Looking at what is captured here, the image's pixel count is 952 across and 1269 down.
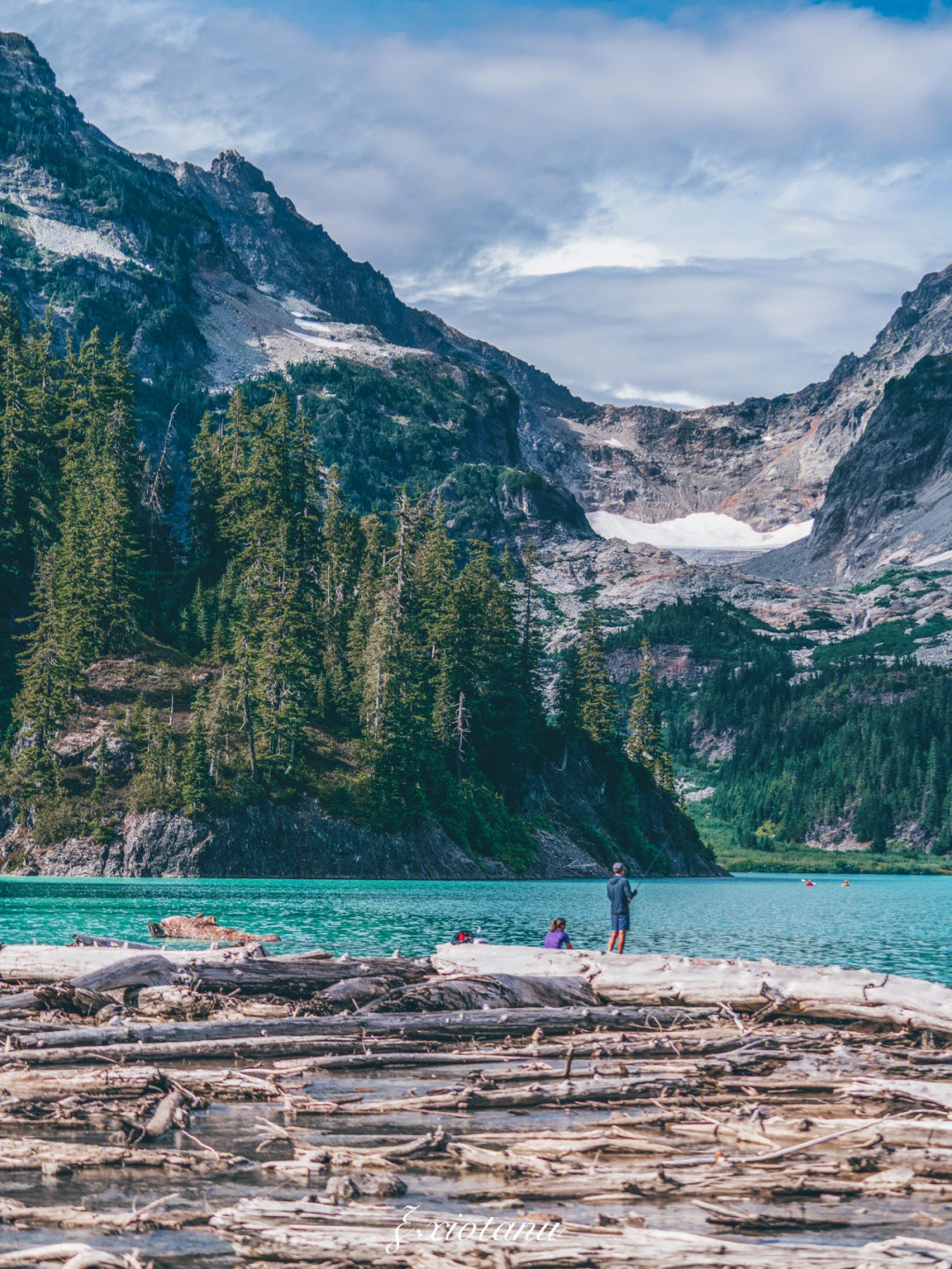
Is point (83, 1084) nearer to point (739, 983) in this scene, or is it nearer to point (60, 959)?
point (60, 959)

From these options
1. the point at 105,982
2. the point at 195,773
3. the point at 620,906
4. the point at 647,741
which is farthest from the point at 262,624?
the point at 105,982

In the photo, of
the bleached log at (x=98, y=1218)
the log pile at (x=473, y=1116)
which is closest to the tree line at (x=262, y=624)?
the log pile at (x=473, y=1116)

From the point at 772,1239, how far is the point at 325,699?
100m

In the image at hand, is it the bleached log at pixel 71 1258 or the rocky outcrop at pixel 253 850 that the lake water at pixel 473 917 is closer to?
the rocky outcrop at pixel 253 850

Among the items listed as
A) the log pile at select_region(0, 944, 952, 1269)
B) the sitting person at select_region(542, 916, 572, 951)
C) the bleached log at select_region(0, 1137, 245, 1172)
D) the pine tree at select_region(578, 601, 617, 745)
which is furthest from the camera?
the pine tree at select_region(578, 601, 617, 745)

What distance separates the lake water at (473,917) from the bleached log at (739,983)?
39.4 feet

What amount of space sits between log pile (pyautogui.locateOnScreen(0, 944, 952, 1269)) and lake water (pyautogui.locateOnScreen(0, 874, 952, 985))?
1362 centimetres

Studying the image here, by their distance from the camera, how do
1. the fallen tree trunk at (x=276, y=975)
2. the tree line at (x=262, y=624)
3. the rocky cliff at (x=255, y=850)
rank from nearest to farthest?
1. the fallen tree trunk at (x=276, y=975)
2. the rocky cliff at (x=255, y=850)
3. the tree line at (x=262, y=624)

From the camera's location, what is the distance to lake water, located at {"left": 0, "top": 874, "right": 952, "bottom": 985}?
4216 cm

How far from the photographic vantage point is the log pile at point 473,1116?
11.3 meters

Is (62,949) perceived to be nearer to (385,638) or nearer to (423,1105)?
(423,1105)

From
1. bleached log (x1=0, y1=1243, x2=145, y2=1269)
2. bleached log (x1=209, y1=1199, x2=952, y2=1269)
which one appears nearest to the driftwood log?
bleached log (x1=209, y1=1199, x2=952, y2=1269)

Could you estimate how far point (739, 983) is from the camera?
23234 millimetres

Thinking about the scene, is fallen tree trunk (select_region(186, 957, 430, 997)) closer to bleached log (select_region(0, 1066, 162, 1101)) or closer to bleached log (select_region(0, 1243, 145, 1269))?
bleached log (select_region(0, 1066, 162, 1101))
